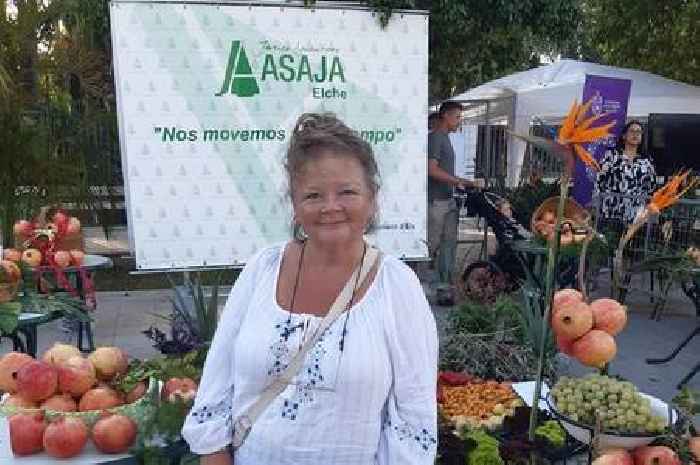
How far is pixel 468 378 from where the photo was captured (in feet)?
10.6

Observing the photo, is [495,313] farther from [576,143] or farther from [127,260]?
[127,260]

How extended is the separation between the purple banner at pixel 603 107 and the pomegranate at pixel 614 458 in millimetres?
6998

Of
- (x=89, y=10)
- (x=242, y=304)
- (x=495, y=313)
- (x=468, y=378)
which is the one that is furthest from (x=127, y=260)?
(x=242, y=304)

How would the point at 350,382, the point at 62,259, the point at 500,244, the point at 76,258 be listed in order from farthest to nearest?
the point at 500,244
the point at 76,258
the point at 62,259
the point at 350,382

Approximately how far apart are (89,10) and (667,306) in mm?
8034

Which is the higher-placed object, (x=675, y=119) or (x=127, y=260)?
(x=675, y=119)

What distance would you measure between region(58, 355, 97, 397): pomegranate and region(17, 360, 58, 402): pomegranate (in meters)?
0.03

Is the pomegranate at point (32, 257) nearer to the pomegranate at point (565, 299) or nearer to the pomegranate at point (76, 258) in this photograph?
the pomegranate at point (76, 258)

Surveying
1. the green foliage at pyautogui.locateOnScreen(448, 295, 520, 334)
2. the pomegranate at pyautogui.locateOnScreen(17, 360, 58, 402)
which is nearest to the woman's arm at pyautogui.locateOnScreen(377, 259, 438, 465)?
the pomegranate at pyautogui.locateOnScreen(17, 360, 58, 402)

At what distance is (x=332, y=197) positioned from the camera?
163 cm

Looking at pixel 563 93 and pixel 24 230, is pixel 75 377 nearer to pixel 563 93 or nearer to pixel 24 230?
pixel 24 230

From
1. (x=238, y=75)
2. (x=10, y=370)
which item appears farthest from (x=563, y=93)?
(x=10, y=370)

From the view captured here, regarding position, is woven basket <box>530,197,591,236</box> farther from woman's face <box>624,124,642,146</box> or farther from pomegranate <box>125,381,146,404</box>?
pomegranate <box>125,381,146,404</box>

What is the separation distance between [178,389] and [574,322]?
4.42 feet
